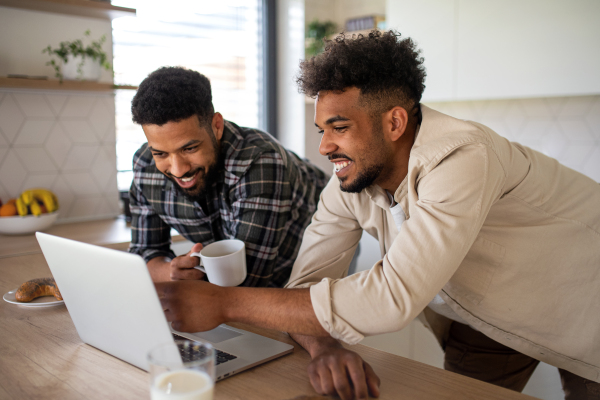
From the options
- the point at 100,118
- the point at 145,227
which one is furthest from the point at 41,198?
the point at 145,227

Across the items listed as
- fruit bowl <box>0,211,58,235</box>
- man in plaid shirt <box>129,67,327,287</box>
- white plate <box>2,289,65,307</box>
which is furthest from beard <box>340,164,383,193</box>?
fruit bowl <box>0,211,58,235</box>

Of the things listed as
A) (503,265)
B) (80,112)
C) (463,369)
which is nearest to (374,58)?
(503,265)

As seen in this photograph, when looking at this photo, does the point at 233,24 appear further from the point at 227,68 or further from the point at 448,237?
the point at 448,237

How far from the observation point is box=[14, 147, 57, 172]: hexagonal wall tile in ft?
7.45

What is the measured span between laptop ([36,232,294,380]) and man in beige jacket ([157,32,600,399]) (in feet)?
0.25

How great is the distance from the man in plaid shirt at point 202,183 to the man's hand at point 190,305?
36cm

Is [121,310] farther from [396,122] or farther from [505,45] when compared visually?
[505,45]

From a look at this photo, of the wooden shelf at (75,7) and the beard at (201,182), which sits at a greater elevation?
the wooden shelf at (75,7)

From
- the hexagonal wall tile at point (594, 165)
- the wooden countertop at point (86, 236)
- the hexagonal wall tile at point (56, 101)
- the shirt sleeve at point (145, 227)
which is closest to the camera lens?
the shirt sleeve at point (145, 227)

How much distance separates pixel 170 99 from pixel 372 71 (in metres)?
0.56

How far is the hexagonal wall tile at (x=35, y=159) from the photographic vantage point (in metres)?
2.27

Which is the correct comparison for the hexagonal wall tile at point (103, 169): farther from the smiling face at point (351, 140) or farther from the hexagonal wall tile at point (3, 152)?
the smiling face at point (351, 140)

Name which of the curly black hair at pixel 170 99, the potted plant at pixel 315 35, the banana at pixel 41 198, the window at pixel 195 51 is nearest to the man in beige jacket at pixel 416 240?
the curly black hair at pixel 170 99

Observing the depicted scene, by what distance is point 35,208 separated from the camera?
82.1 inches
